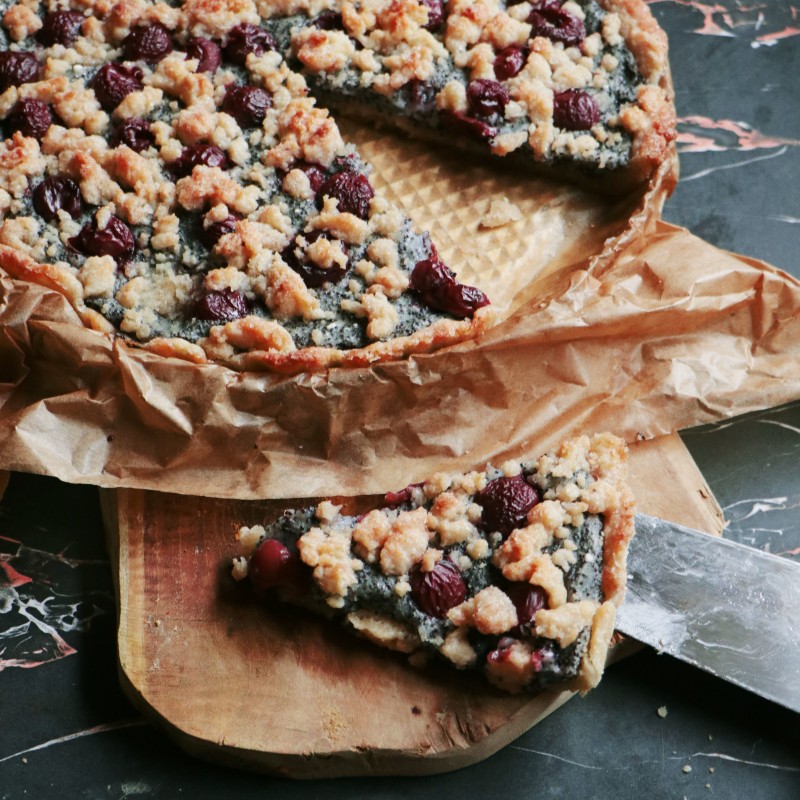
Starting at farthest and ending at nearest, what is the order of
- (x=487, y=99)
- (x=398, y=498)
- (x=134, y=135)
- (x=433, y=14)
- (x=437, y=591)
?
(x=433, y=14) < (x=487, y=99) < (x=134, y=135) < (x=398, y=498) < (x=437, y=591)

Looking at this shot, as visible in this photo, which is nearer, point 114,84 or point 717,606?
point 717,606

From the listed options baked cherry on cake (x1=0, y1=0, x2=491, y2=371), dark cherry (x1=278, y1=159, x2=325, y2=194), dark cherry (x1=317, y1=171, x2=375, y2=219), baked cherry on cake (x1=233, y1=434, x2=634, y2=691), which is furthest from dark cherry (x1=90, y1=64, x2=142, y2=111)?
baked cherry on cake (x1=233, y1=434, x2=634, y2=691)

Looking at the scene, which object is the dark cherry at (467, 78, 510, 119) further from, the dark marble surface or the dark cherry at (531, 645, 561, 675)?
the dark cherry at (531, 645, 561, 675)

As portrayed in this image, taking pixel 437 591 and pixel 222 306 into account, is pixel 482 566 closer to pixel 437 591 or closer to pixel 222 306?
pixel 437 591

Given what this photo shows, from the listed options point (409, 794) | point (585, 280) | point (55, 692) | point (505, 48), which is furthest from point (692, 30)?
point (55, 692)

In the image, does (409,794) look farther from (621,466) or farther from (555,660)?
(621,466)

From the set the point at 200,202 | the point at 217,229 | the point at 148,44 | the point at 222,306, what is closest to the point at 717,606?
the point at 222,306
